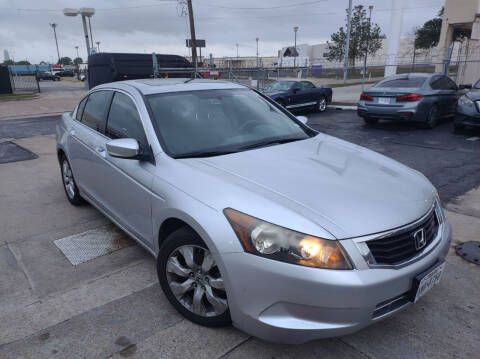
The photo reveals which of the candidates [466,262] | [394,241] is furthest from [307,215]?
[466,262]

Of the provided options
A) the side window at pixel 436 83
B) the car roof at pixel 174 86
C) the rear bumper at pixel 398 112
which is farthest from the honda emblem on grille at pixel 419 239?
the side window at pixel 436 83

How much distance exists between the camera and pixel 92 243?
376 centimetres

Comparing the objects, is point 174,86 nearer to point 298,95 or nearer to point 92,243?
point 92,243

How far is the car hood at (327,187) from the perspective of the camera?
204 cm

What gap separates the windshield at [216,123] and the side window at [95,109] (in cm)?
84

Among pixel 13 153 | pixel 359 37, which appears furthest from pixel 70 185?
pixel 359 37

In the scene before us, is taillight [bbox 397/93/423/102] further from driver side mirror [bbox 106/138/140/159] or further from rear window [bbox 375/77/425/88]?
driver side mirror [bbox 106/138/140/159]

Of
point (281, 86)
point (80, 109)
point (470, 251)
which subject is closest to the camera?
point (470, 251)

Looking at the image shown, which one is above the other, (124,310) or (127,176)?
(127,176)

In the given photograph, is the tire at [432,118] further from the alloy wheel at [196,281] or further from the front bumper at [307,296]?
the alloy wheel at [196,281]

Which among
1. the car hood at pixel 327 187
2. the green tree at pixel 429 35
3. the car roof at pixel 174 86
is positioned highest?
the green tree at pixel 429 35

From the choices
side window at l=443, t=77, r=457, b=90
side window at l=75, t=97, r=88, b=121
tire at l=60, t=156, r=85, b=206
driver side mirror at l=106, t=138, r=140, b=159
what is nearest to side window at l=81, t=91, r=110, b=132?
side window at l=75, t=97, r=88, b=121

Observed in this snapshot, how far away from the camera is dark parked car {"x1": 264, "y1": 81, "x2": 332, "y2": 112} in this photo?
12773 millimetres

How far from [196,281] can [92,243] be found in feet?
5.91
